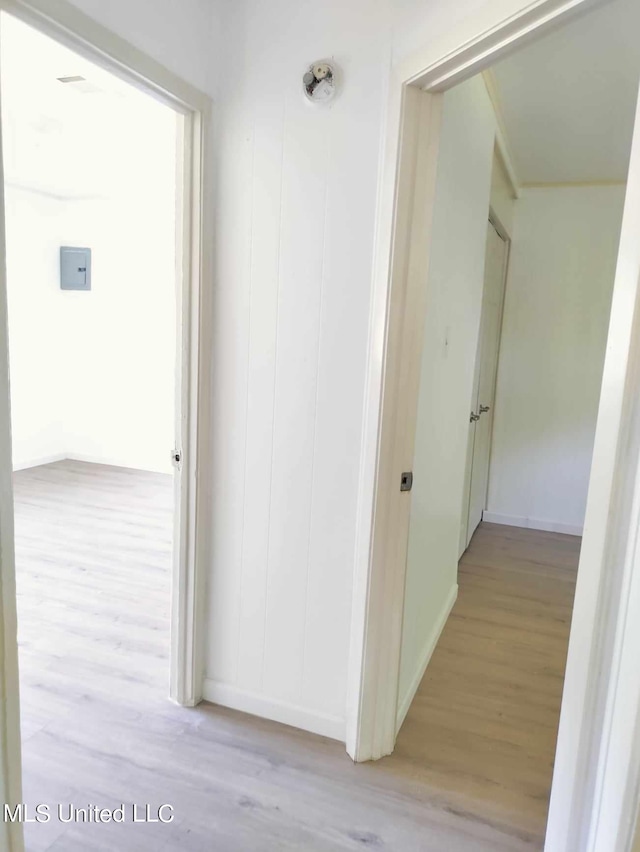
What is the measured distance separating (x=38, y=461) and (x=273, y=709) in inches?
166

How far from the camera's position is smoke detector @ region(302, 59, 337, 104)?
1575 millimetres

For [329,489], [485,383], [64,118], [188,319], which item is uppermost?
[64,118]

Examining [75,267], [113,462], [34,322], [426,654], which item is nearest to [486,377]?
[426,654]

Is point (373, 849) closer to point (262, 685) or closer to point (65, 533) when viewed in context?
point (262, 685)

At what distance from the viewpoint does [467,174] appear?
7.13 ft

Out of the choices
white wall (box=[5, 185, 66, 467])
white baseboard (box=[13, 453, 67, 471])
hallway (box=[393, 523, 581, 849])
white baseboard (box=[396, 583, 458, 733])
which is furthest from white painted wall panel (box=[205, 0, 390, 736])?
white baseboard (box=[13, 453, 67, 471])

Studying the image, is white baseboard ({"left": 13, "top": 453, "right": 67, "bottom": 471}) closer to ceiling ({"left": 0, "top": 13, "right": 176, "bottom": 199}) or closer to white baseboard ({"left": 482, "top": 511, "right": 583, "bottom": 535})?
ceiling ({"left": 0, "top": 13, "right": 176, "bottom": 199})

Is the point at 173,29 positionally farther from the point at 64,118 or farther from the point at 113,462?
the point at 113,462

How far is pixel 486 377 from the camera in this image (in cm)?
378


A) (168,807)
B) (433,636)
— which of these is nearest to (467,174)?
(433,636)

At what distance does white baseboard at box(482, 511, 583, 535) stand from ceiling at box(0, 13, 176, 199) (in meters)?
3.43

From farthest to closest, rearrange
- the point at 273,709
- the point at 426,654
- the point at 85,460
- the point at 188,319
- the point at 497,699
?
the point at 85,460 < the point at 426,654 < the point at 497,699 < the point at 273,709 < the point at 188,319

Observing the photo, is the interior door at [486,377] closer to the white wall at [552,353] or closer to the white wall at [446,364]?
the white wall at [552,353]

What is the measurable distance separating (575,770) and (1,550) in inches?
52.3
